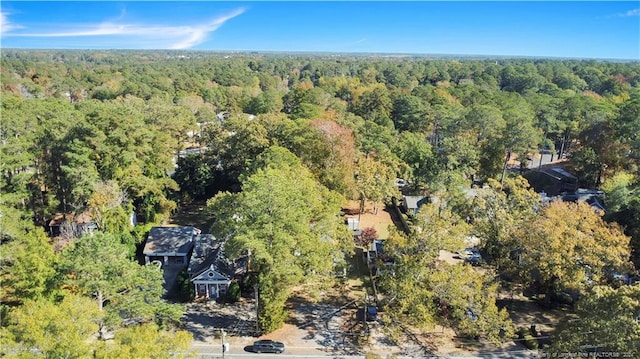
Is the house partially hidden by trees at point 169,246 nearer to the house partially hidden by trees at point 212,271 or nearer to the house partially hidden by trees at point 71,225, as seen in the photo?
the house partially hidden by trees at point 212,271

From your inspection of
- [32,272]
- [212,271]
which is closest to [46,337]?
[32,272]

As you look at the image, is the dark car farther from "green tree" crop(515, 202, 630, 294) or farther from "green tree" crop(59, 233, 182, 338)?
"green tree" crop(515, 202, 630, 294)

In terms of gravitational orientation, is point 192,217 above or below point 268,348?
above

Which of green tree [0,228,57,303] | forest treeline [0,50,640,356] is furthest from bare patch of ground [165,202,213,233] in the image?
green tree [0,228,57,303]

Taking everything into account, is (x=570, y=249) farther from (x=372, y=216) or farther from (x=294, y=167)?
(x=372, y=216)

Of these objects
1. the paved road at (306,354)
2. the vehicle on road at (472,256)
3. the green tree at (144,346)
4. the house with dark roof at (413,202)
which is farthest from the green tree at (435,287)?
the house with dark roof at (413,202)
